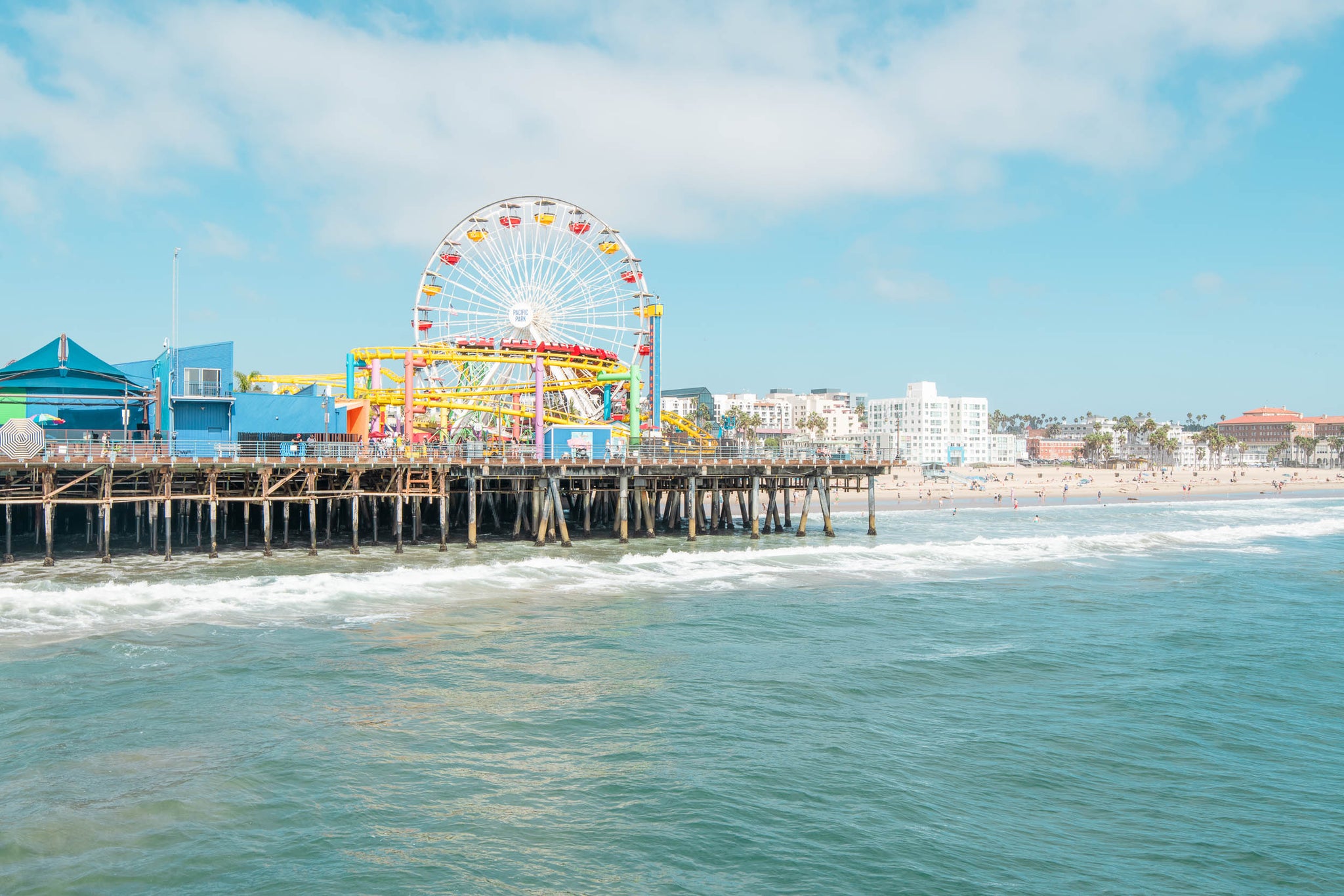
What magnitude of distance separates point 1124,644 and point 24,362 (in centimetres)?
4001

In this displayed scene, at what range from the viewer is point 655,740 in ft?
48.0

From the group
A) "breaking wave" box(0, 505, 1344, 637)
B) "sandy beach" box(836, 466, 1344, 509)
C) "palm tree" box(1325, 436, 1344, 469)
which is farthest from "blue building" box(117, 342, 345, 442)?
"palm tree" box(1325, 436, 1344, 469)

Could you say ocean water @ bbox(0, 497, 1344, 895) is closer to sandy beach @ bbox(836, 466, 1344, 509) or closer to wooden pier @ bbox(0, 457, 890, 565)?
wooden pier @ bbox(0, 457, 890, 565)

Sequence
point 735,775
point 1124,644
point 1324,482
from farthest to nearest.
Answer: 1. point 1324,482
2. point 1124,644
3. point 735,775

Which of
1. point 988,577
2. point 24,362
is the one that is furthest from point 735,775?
point 24,362

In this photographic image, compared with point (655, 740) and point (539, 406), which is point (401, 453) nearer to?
point (539, 406)

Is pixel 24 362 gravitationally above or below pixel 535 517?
above

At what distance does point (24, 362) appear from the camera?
37.6 metres

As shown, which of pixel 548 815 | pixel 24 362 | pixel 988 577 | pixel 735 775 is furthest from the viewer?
pixel 24 362

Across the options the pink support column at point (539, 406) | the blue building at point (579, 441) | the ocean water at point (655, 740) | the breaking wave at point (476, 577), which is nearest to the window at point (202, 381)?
the breaking wave at point (476, 577)

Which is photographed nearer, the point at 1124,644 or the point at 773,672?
the point at 773,672

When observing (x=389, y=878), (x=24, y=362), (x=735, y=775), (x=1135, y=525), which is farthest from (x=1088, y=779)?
(x=1135, y=525)

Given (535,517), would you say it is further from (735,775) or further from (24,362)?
(735,775)

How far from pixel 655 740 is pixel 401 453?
89.2ft
